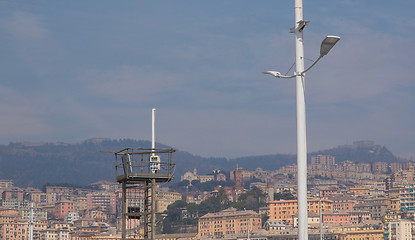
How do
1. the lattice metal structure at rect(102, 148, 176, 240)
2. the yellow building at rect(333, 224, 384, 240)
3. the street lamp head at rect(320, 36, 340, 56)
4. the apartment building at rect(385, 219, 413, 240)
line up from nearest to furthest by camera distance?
1. the street lamp head at rect(320, 36, 340, 56)
2. the lattice metal structure at rect(102, 148, 176, 240)
3. the apartment building at rect(385, 219, 413, 240)
4. the yellow building at rect(333, 224, 384, 240)

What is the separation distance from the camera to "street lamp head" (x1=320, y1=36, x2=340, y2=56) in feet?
48.7

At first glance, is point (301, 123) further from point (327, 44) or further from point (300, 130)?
point (327, 44)

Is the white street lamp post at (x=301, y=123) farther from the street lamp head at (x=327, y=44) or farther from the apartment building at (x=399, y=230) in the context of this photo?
the apartment building at (x=399, y=230)

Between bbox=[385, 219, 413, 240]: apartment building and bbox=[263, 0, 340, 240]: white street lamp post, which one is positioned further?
bbox=[385, 219, 413, 240]: apartment building

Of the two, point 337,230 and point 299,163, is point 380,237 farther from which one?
point 299,163

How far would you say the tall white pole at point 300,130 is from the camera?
1563 centimetres

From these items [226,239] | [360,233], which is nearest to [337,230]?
[360,233]

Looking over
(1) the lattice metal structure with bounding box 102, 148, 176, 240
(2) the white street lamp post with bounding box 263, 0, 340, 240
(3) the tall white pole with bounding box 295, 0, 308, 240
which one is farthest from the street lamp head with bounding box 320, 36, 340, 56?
(1) the lattice metal structure with bounding box 102, 148, 176, 240

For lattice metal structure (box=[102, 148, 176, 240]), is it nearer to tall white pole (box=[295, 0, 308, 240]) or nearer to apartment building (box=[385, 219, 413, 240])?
tall white pole (box=[295, 0, 308, 240])

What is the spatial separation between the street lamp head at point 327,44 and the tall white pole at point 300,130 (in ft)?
2.80

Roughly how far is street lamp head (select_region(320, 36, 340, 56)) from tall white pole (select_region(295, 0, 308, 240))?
0.85 meters

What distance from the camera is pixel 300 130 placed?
16.0m

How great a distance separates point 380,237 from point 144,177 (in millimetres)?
166676

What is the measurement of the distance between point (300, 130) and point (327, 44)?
191cm
